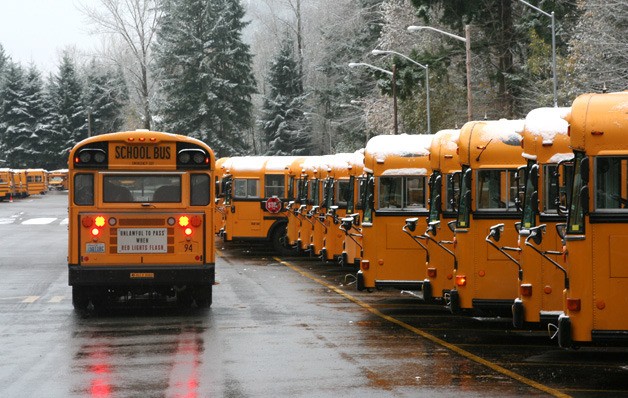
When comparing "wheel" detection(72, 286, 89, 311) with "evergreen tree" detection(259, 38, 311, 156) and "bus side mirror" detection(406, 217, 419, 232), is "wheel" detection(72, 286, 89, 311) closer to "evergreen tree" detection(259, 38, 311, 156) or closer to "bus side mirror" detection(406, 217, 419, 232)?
"bus side mirror" detection(406, 217, 419, 232)

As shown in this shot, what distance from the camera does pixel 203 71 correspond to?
92.4 meters

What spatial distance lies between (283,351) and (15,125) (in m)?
107

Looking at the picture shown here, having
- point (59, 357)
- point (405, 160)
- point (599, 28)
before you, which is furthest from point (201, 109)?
point (59, 357)

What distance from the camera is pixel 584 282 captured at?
11586 mm

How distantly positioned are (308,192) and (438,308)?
42.9 ft

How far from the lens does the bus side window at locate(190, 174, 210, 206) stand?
729 inches

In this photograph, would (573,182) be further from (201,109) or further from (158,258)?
(201,109)

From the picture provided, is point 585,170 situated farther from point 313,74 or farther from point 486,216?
point 313,74

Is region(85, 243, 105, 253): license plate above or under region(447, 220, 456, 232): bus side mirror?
under

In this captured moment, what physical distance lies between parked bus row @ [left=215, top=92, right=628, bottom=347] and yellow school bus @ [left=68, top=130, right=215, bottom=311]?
282cm

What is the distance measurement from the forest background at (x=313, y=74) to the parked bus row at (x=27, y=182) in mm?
5534

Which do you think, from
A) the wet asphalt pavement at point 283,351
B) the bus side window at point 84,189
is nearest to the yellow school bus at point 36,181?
the wet asphalt pavement at point 283,351

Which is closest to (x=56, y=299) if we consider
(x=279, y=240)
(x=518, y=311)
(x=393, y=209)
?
(x=393, y=209)

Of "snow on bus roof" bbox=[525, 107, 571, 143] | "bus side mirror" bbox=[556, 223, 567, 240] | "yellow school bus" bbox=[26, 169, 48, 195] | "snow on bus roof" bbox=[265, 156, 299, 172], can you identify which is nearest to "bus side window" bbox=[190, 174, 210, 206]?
"snow on bus roof" bbox=[525, 107, 571, 143]
